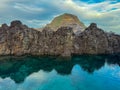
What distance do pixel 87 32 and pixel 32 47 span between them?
40.4m

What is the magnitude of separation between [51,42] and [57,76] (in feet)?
220

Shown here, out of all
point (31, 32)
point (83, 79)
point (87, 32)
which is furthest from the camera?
point (87, 32)

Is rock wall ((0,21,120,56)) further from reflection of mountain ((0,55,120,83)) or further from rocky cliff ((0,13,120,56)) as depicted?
reflection of mountain ((0,55,120,83))

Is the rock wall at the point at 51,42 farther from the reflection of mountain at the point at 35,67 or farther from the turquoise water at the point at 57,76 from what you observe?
the turquoise water at the point at 57,76

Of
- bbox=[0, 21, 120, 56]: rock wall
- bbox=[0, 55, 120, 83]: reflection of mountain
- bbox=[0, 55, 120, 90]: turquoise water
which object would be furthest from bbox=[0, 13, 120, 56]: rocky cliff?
bbox=[0, 55, 120, 90]: turquoise water

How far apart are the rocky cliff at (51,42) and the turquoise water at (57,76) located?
32.0 m

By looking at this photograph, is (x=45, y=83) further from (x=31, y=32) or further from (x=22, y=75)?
(x=31, y=32)

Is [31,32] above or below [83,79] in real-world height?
above

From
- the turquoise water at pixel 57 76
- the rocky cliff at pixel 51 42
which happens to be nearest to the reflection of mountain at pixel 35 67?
the turquoise water at pixel 57 76

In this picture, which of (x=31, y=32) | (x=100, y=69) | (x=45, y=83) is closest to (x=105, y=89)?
(x=45, y=83)

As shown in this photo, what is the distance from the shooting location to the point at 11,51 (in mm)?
138625

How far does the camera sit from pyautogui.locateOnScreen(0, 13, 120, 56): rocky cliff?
463ft

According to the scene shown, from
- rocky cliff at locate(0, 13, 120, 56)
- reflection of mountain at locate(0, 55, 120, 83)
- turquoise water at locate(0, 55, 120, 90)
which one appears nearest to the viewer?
turquoise water at locate(0, 55, 120, 90)

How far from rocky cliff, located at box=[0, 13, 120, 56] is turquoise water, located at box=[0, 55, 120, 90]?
32.0 metres
